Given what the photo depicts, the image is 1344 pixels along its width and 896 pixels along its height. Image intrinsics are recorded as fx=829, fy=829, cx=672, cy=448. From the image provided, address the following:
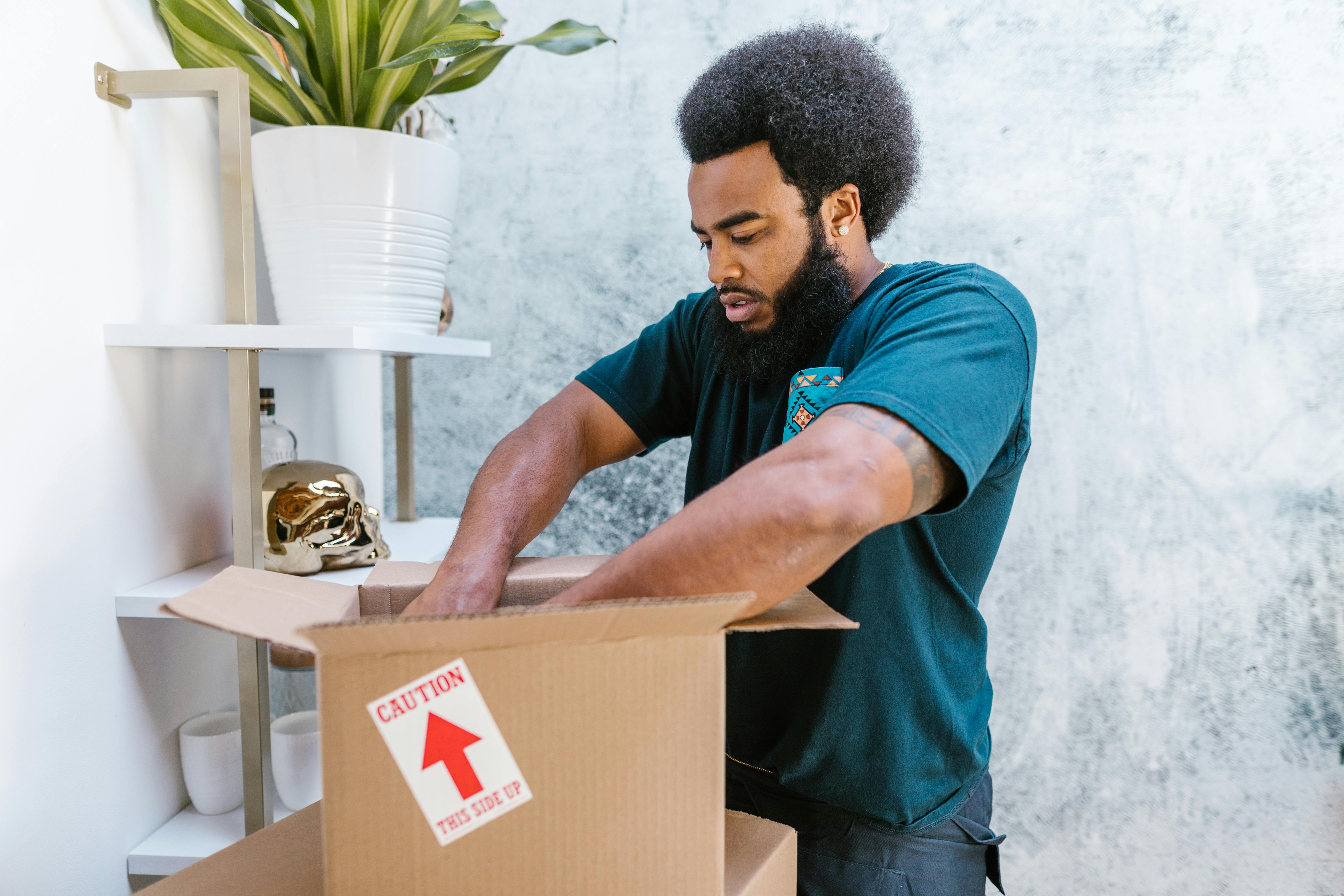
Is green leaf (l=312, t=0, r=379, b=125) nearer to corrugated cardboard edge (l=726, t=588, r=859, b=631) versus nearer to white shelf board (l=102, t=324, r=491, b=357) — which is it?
white shelf board (l=102, t=324, r=491, b=357)

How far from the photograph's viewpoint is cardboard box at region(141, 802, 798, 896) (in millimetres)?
613

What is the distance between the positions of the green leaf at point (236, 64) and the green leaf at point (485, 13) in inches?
12.0

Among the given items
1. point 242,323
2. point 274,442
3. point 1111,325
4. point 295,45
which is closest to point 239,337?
point 242,323

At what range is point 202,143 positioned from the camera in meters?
1.11

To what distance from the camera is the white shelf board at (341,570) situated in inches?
37.7

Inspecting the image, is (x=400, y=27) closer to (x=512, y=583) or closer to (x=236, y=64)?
(x=236, y=64)

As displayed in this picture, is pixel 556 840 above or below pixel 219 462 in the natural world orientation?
below

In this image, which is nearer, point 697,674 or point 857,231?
point 697,674

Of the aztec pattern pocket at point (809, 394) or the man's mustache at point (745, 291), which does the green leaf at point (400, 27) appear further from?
the aztec pattern pocket at point (809, 394)

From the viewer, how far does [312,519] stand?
107cm

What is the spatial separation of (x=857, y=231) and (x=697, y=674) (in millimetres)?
716

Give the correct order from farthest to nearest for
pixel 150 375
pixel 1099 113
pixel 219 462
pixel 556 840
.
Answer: pixel 1099 113 < pixel 219 462 < pixel 150 375 < pixel 556 840

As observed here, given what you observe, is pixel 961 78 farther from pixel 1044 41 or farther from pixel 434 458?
pixel 434 458

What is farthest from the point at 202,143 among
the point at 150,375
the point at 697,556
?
the point at 697,556
